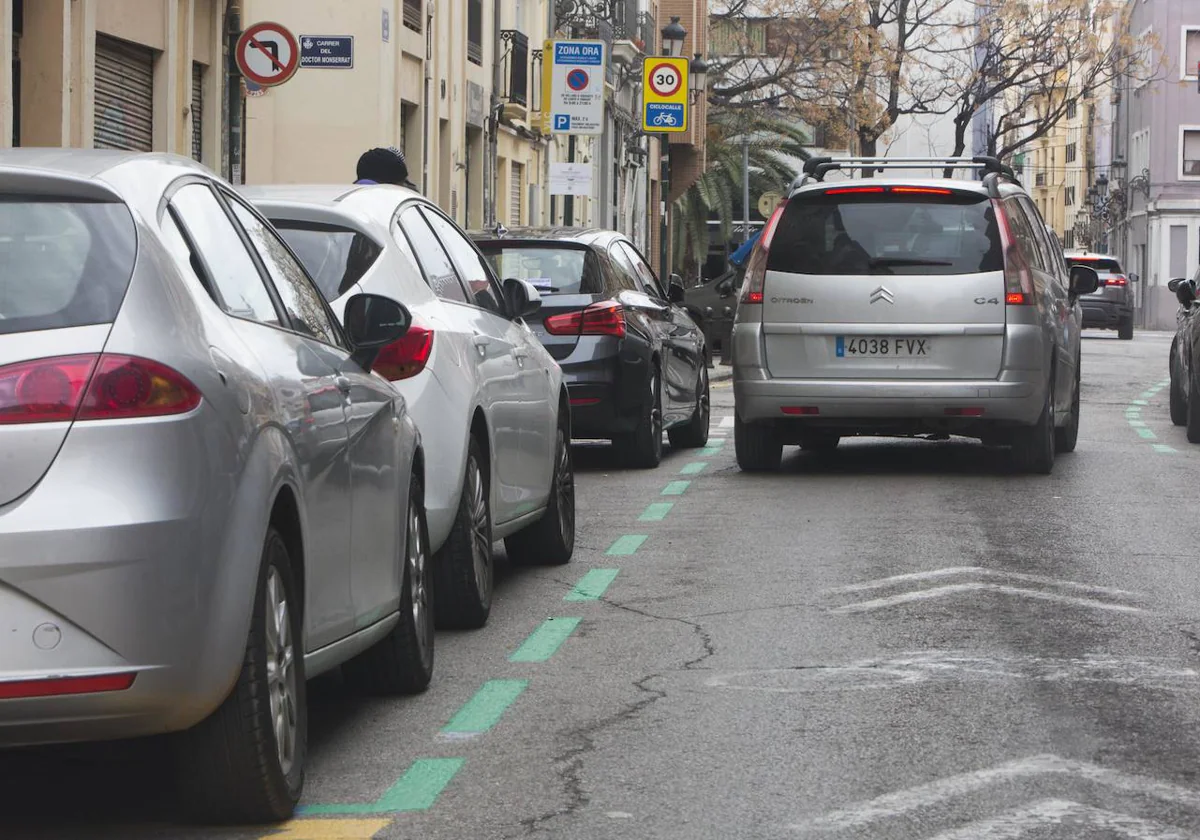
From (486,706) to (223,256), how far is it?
1.88 metres

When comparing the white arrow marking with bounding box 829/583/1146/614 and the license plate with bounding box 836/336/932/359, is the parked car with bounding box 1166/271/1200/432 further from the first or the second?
the white arrow marking with bounding box 829/583/1146/614

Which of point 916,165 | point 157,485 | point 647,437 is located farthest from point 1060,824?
point 916,165

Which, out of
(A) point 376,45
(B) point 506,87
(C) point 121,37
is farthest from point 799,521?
(B) point 506,87

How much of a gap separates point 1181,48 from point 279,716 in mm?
79924

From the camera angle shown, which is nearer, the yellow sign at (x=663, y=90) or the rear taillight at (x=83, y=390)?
the rear taillight at (x=83, y=390)

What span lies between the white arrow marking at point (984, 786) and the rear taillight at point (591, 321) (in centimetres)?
916

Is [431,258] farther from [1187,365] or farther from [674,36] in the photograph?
[674,36]

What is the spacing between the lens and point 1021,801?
550cm

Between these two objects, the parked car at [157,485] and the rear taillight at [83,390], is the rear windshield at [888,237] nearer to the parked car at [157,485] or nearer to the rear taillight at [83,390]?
the parked car at [157,485]

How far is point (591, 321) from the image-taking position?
1501 centimetres

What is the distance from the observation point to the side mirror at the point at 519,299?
31.7 ft

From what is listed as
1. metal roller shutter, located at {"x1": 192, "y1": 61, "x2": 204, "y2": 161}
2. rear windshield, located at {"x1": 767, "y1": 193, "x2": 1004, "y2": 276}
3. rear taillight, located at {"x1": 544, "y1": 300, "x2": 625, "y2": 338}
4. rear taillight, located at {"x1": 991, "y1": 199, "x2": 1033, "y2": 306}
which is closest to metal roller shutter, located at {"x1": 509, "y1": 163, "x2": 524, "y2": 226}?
metal roller shutter, located at {"x1": 192, "y1": 61, "x2": 204, "y2": 161}

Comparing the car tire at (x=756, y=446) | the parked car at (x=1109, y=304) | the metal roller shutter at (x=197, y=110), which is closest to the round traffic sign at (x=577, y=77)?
the metal roller shutter at (x=197, y=110)

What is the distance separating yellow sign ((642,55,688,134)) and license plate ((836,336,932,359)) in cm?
2144
